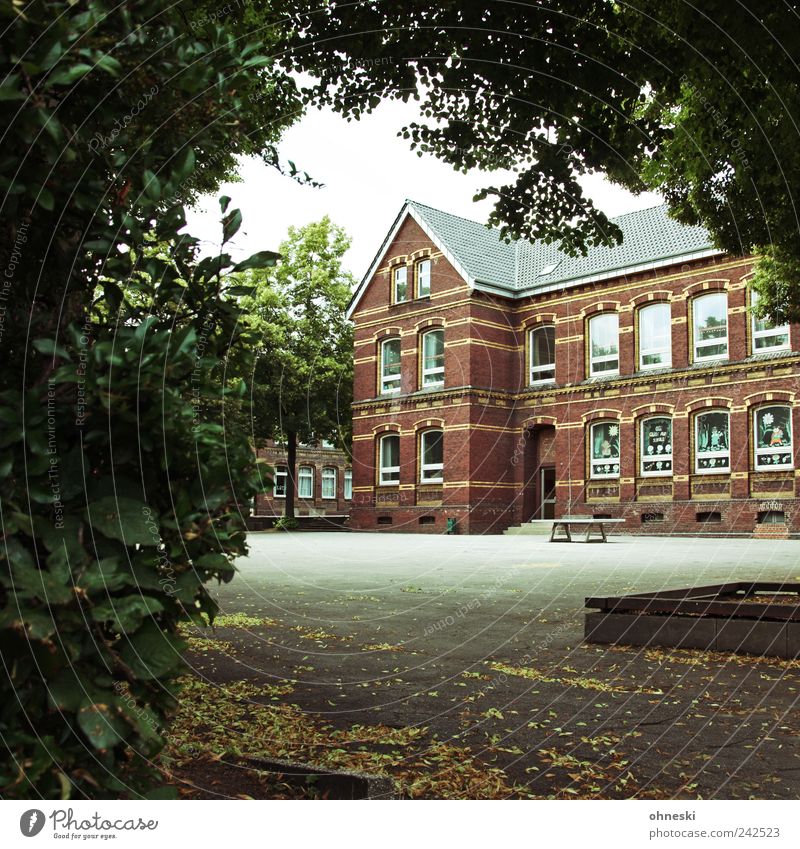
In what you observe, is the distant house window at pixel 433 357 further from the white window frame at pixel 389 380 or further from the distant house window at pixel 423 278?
the distant house window at pixel 423 278

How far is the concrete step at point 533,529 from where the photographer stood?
94.9ft

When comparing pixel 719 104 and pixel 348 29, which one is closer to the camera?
pixel 348 29

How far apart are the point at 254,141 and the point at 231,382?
3.72m

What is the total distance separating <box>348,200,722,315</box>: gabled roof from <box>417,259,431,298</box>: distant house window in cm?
116

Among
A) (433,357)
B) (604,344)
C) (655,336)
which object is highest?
(655,336)

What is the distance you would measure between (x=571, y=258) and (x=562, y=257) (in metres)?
2.36

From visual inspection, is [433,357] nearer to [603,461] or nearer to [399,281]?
[399,281]

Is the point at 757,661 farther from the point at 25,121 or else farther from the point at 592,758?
the point at 25,121

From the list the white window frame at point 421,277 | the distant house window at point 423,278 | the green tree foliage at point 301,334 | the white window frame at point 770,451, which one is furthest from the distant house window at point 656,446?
the green tree foliage at point 301,334

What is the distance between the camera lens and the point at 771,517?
25.8 metres

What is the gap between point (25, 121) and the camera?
6.20 ft

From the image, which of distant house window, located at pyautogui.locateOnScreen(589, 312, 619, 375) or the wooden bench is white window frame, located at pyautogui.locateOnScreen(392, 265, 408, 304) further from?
the wooden bench

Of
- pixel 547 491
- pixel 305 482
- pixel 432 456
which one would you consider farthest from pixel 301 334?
pixel 305 482
